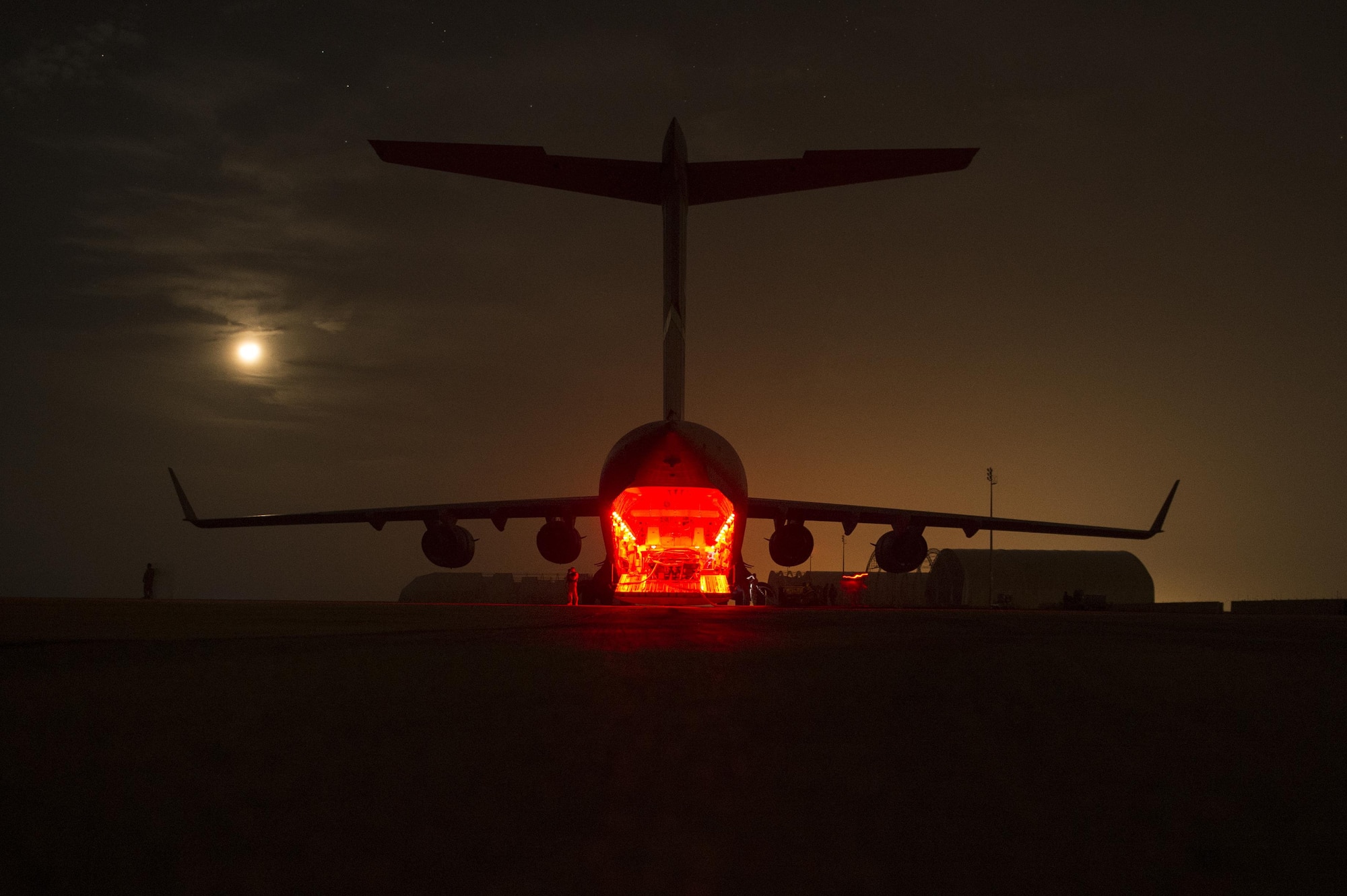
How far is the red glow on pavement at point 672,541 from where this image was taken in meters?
19.2

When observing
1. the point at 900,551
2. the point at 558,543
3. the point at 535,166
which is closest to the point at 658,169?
the point at 535,166

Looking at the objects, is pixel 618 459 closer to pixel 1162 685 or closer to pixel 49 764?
pixel 1162 685

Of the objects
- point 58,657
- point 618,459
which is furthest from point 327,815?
point 618,459

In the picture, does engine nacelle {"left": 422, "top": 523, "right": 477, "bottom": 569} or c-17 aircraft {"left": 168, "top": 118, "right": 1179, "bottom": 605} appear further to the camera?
engine nacelle {"left": 422, "top": 523, "right": 477, "bottom": 569}

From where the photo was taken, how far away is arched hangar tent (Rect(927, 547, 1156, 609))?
5462 cm

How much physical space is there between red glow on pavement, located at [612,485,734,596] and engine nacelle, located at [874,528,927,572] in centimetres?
509

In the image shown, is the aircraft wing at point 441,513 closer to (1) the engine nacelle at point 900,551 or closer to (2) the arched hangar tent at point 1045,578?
(1) the engine nacelle at point 900,551

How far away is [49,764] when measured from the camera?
141 cm

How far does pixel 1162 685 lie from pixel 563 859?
2.27 meters

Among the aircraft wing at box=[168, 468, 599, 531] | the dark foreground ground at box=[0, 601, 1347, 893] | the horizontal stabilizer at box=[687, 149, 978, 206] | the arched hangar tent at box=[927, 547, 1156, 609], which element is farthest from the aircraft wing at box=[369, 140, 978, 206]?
the arched hangar tent at box=[927, 547, 1156, 609]

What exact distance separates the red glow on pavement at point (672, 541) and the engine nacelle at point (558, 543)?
4.10m

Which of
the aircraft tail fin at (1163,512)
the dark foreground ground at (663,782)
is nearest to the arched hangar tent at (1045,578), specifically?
the aircraft tail fin at (1163,512)

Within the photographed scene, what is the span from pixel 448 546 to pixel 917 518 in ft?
41.9

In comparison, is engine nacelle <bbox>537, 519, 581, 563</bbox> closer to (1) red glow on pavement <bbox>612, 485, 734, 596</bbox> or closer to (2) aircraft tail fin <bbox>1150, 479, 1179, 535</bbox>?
(1) red glow on pavement <bbox>612, 485, 734, 596</bbox>
